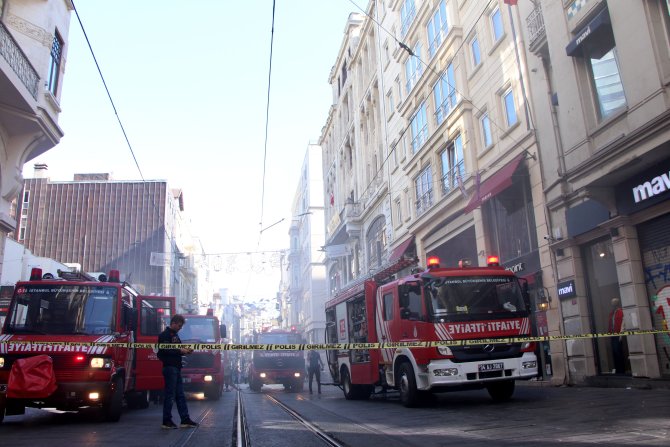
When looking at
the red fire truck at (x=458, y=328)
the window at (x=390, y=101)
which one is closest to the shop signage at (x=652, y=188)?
the red fire truck at (x=458, y=328)

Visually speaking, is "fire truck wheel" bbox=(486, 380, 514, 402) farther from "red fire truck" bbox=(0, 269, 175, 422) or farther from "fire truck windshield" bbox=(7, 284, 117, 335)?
"fire truck windshield" bbox=(7, 284, 117, 335)

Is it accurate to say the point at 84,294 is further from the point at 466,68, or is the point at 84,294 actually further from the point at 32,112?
the point at 466,68

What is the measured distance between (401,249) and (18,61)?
17.8m

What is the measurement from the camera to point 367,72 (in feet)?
112

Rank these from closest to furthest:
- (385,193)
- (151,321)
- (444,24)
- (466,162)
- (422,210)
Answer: (151,321) → (466,162) → (444,24) → (422,210) → (385,193)

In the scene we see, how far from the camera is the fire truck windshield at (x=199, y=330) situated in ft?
61.1

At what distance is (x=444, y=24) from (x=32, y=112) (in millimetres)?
15079

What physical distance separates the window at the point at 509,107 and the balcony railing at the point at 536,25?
2.07 metres

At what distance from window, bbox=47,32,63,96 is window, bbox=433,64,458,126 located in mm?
12783

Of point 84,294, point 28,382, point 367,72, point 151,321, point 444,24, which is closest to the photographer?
point 28,382

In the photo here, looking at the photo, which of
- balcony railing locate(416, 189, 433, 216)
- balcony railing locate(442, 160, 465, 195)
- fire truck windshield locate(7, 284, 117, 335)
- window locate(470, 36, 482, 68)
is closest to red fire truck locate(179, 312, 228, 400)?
fire truck windshield locate(7, 284, 117, 335)

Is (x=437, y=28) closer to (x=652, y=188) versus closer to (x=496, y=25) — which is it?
(x=496, y=25)

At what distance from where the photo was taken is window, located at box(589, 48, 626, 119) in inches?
473

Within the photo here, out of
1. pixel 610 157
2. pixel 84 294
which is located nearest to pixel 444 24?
pixel 610 157
